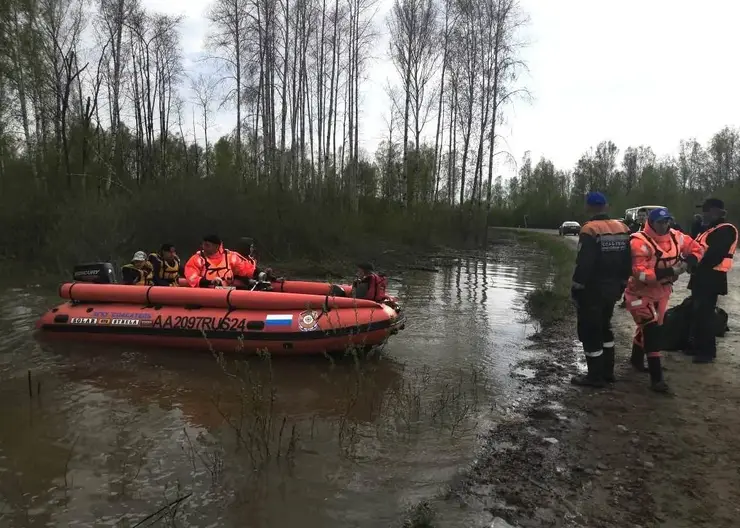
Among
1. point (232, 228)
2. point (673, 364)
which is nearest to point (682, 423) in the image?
point (673, 364)

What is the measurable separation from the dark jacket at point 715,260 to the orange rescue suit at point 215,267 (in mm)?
5846

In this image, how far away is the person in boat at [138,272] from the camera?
781cm

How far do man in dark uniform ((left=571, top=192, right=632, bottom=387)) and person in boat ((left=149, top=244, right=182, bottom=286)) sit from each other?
593cm

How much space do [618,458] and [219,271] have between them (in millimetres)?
5527

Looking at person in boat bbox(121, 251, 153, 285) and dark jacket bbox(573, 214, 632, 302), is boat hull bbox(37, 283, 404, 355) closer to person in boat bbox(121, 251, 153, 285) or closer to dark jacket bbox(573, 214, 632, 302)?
person in boat bbox(121, 251, 153, 285)

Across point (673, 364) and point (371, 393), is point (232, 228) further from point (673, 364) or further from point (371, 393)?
point (673, 364)

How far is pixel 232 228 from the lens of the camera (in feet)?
52.0

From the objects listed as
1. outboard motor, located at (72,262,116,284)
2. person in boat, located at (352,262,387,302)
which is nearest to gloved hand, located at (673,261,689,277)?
person in boat, located at (352,262,387,302)

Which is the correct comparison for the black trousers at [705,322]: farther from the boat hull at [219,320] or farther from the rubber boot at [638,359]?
the boat hull at [219,320]

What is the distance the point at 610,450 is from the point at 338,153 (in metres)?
25.9

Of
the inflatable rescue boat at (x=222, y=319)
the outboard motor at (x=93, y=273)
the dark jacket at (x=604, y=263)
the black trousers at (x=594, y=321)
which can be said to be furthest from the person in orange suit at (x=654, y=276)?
the outboard motor at (x=93, y=273)

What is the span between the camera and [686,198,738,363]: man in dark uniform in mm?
5637

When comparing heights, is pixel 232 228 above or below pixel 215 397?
above

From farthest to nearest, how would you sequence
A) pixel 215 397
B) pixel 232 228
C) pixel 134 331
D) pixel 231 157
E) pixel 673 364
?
pixel 231 157
pixel 232 228
pixel 134 331
pixel 673 364
pixel 215 397
